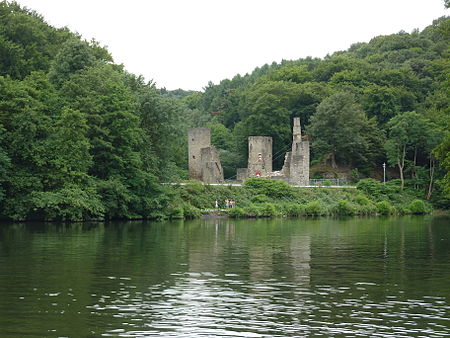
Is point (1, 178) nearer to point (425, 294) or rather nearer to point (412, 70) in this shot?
point (425, 294)

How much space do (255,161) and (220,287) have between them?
49.7 m

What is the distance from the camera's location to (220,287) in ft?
55.0

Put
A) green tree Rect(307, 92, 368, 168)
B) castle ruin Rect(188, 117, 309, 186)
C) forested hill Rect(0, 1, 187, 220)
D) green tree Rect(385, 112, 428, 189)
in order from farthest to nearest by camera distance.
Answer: green tree Rect(307, 92, 368, 168) < green tree Rect(385, 112, 428, 189) < castle ruin Rect(188, 117, 309, 186) < forested hill Rect(0, 1, 187, 220)

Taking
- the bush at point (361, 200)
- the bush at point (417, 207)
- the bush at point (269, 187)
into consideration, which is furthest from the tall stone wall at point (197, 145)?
the bush at point (417, 207)

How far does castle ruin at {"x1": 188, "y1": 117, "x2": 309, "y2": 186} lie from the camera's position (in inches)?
2494

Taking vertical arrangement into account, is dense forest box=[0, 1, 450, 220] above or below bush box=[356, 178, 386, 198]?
above

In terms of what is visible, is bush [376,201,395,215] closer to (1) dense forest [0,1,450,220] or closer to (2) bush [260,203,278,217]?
(1) dense forest [0,1,450,220]

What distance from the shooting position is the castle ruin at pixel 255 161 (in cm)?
6334

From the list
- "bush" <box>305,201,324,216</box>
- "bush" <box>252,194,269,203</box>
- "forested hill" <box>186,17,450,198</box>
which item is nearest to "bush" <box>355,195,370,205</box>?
"bush" <box>305,201,324,216</box>

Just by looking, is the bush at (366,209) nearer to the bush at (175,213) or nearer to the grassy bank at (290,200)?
the grassy bank at (290,200)

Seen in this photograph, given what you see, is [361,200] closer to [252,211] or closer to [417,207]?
[417,207]

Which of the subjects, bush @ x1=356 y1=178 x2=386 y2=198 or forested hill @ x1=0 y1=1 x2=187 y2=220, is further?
bush @ x1=356 y1=178 x2=386 y2=198

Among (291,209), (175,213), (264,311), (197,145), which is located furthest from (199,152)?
(264,311)

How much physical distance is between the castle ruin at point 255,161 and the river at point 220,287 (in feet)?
111
